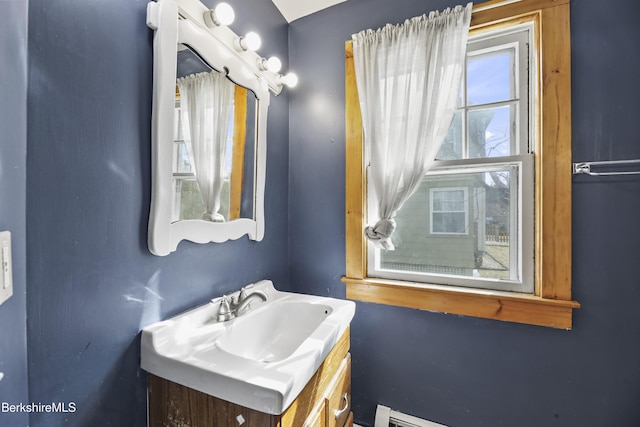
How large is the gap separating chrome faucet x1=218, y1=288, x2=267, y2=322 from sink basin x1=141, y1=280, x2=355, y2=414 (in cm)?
2

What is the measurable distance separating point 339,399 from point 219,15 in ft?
5.10

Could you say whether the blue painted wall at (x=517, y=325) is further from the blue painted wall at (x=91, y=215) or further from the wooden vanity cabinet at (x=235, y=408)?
the blue painted wall at (x=91, y=215)

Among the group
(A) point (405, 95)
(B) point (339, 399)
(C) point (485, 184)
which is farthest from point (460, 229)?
(B) point (339, 399)

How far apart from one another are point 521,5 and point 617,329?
1384 millimetres

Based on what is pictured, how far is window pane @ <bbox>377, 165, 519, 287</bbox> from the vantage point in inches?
49.4

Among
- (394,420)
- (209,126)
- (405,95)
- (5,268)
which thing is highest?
(405,95)

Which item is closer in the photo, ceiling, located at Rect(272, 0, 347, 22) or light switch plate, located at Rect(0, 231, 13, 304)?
light switch plate, located at Rect(0, 231, 13, 304)

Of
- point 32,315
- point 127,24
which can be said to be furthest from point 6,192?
point 127,24

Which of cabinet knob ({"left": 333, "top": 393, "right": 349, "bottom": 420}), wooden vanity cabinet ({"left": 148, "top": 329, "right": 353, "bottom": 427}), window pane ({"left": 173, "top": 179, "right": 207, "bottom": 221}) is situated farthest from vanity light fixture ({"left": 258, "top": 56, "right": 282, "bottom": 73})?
cabinet knob ({"left": 333, "top": 393, "right": 349, "bottom": 420})

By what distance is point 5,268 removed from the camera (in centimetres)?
51

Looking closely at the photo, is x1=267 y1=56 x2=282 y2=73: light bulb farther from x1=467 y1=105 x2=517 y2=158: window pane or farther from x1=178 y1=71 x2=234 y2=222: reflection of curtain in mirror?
x1=467 y1=105 x2=517 y2=158: window pane

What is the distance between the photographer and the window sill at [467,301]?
1.09 m
